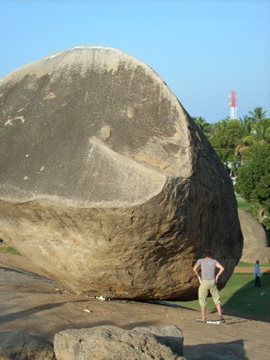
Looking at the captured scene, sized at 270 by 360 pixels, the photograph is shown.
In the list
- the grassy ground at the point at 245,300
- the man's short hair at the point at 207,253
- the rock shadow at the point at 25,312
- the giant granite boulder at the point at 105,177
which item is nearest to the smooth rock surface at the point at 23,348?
the rock shadow at the point at 25,312

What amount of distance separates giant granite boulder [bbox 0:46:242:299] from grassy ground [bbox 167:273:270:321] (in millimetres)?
6473

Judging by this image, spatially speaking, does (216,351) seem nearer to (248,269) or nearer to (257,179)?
(248,269)

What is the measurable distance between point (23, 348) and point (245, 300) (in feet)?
40.0

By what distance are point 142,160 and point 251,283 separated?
1241cm

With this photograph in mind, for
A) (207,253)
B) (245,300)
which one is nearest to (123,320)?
(207,253)

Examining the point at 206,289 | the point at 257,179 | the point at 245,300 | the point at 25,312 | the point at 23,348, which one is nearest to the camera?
the point at 23,348

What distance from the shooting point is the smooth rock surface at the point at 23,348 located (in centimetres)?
512

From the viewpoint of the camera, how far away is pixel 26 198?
24.3 ft

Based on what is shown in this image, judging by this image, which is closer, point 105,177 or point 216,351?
point 216,351

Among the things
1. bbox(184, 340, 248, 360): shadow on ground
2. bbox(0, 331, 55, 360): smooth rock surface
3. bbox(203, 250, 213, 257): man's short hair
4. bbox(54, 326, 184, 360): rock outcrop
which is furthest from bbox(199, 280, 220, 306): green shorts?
bbox(0, 331, 55, 360): smooth rock surface

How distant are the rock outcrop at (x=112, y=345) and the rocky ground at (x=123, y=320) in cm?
158

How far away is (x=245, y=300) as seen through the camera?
54.3 ft

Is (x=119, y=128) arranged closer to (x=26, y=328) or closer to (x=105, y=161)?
(x=105, y=161)

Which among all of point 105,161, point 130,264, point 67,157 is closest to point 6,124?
point 67,157
